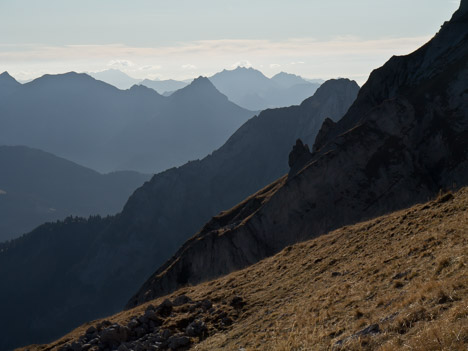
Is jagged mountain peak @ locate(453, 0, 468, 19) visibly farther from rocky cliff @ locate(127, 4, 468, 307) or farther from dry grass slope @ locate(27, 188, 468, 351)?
dry grass slope @ locate(27, 188, 468, 351)

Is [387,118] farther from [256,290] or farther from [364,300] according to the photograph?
[364,300]

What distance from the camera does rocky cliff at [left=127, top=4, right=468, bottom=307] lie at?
56.8 m

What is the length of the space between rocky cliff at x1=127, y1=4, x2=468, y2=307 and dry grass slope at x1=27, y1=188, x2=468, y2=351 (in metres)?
27.8

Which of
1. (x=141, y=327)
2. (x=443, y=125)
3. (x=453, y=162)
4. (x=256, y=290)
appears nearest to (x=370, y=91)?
(x=443, y=125)

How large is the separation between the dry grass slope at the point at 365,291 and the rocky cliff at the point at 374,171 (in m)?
27.8

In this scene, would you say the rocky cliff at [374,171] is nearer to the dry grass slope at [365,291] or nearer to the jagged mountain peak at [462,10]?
the jagged mountain peak at [462,10]

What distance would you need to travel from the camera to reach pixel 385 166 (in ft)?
195

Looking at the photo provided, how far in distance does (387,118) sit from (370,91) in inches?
555

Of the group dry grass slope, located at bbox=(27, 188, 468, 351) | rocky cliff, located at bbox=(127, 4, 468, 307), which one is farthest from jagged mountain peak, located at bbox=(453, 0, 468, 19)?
dry grass slope, located at bbox=(27, 188, 468, 351)

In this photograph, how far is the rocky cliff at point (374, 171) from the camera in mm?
56781

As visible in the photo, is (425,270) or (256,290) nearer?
(425,270)

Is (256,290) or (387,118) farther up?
(387,118)

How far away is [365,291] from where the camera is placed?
1853cm

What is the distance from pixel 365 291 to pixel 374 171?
43766 millimetres
